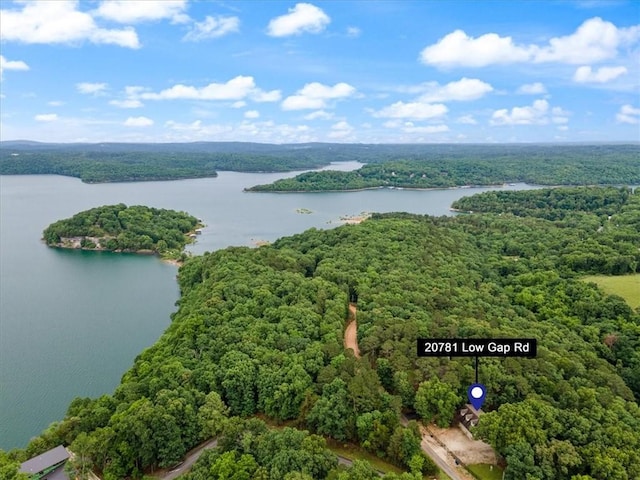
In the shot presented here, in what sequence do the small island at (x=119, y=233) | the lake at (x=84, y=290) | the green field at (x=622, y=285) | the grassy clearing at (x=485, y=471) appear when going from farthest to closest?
the small island at (x=119, y=233), the green field at (x=622, y=285), the lake at (x=84, y=290), the grassy clearing at (x=485, y=471)

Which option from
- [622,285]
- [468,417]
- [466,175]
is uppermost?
[466,175]

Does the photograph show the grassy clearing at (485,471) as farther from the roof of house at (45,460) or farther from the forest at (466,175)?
the forest at (466,175)

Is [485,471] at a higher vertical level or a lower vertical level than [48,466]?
lower

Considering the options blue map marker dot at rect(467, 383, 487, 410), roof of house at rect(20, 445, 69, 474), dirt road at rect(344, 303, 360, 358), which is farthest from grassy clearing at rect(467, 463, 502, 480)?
roof of house at rect(20, 445, 69, 474)

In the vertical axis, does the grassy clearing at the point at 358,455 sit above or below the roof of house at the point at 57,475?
below

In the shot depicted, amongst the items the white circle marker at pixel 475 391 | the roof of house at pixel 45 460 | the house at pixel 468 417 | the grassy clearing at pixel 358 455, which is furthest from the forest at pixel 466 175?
the white circle marker at pixel 475 391

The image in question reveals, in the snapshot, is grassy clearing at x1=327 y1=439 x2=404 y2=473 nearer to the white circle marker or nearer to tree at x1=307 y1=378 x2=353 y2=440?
tree at x1=307 y1=378 x2=353 y2=440

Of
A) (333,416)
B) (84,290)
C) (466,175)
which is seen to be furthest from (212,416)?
(466,175)

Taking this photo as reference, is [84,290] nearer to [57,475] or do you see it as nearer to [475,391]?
[57,475]

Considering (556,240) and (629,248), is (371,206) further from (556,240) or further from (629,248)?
(629,248)
